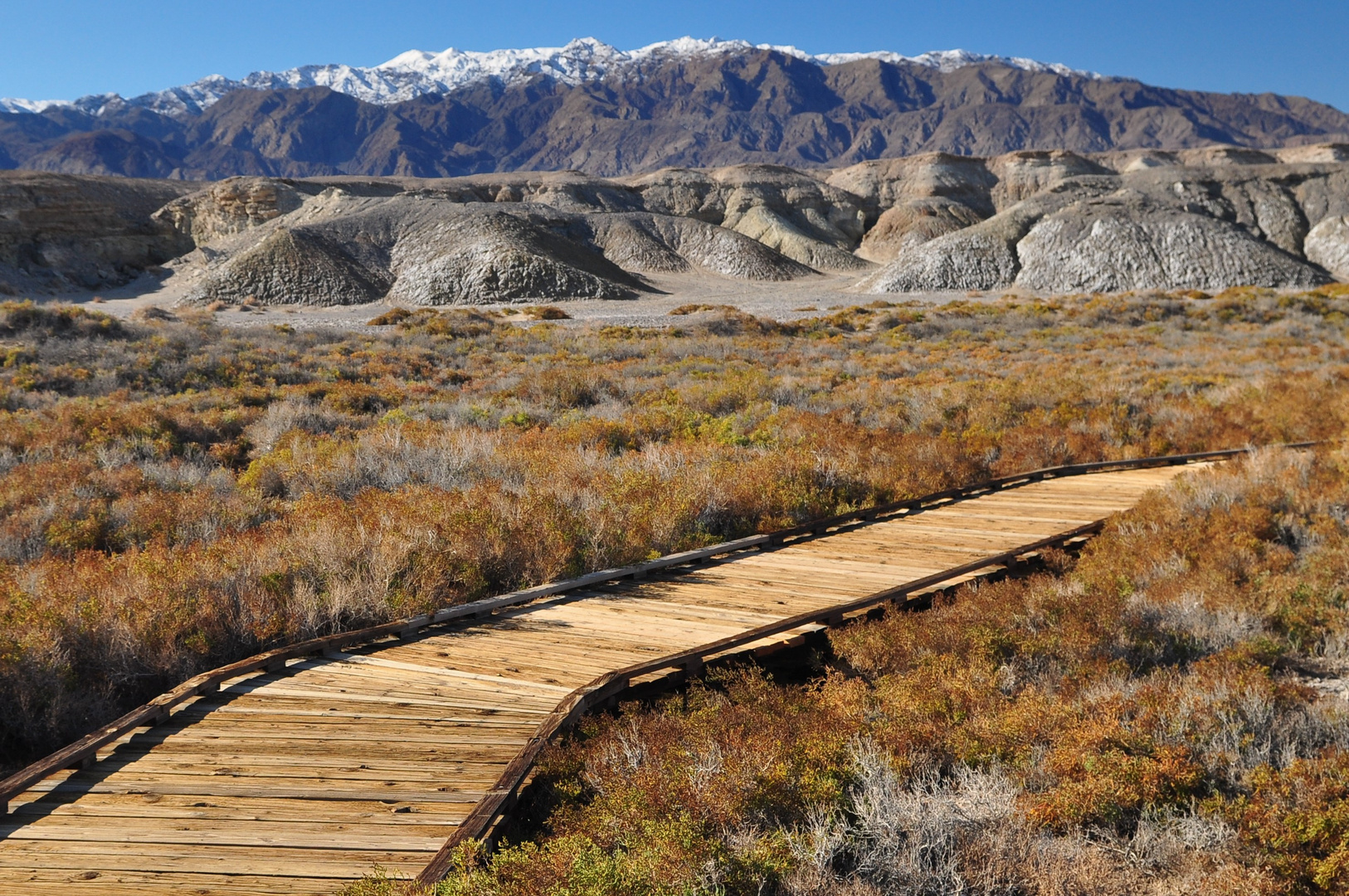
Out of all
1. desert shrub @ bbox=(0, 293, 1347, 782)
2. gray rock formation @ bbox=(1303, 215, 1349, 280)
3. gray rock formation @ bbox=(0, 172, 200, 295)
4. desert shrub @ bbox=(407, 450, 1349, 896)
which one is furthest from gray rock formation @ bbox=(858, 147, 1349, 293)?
gray rock formation @ bbox=(0, 172, 200, 295)

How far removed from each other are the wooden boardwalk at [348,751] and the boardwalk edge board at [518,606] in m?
0.06

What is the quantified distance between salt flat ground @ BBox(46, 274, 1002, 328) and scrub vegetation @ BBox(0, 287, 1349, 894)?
885 inches

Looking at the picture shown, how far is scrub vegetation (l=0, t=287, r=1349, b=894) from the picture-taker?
326 cm

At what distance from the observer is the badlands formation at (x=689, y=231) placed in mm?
52812

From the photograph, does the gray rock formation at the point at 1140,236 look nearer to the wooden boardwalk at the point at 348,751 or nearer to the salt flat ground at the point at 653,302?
the salt flat ground at the point at 653,302

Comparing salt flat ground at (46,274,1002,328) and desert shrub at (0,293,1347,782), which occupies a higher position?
salt flat ground at (46,274,1002,328)

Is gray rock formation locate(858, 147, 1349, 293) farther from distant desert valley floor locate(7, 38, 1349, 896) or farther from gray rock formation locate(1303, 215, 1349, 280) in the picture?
distant desert valley floor locate(7, 38, 1349, 896)

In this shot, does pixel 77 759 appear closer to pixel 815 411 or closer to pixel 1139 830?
pixel 1139 830

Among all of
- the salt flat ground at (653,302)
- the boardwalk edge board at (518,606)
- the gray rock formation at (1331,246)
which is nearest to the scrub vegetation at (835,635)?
the boardwalk edge board at (518,606)

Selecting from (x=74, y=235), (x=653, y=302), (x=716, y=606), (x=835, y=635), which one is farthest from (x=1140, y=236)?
(x=74, y=235)

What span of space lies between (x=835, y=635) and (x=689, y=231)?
76.7m

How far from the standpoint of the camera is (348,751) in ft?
12.7

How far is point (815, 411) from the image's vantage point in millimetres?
13852

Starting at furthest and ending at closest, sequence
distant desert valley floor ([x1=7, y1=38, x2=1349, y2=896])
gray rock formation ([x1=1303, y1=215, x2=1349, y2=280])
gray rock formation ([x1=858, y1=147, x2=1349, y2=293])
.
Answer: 1. gray rock formation ([x1=1303, y1=215, x2=1349, y2=280])
2. gray rock formation ([x1=858, y1=147, x2=1349, y2=293])
3. distant desert valley floor ([x1=7, y1=38, x2=1349, y2=896])
